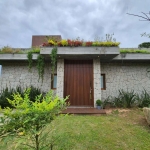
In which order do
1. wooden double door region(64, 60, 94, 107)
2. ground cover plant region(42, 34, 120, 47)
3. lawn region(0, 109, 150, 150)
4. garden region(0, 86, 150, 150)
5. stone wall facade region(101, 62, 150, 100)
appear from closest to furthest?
garden region(0, 86, 150, 150) → lawn region(0, 109, 150, 150) → ground cover plant region(42, 34, 120, 47) → wooden double door region(64, 60, 94, 107) → stone wall facade region(101, 62, 150, 100)

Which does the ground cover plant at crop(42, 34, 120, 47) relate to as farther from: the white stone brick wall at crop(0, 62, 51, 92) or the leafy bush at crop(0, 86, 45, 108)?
the leafy bush at crop(0, 86, 45, 108)

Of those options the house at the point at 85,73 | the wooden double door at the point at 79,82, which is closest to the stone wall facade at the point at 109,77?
the house at the point at 85,73

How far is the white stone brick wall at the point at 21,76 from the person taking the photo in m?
8.53

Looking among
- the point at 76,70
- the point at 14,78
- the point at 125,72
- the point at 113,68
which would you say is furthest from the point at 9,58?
the point at 125,72

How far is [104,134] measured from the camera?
378 cm

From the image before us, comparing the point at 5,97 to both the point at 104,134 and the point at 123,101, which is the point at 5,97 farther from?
the point at 123,101

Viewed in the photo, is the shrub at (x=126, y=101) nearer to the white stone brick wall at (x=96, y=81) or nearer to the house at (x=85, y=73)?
the house at (x=85, y=73)

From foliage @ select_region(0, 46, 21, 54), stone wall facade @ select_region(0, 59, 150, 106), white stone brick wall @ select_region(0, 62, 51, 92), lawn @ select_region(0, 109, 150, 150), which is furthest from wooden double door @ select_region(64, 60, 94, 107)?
foliage @ select_region(0, 46, 21, 54)

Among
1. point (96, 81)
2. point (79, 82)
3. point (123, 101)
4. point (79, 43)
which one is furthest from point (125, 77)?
point (79, 43)

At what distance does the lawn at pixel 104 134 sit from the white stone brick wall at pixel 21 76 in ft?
14.3

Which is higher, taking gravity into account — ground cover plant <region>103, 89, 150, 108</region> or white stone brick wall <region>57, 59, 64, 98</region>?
white stone brick wall <region>57, 59, 64, 98</region>

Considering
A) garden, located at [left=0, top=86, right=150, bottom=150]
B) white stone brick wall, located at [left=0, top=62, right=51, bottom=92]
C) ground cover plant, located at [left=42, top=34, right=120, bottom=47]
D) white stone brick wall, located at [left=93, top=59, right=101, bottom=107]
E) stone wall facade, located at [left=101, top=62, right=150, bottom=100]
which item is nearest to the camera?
garden, located at [left=0, top=86, right=150, bottom=150]

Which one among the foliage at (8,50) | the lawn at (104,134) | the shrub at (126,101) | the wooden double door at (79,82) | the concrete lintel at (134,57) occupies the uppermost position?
the foliage at (8,50)

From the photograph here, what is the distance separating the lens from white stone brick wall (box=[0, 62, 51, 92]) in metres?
8.53
